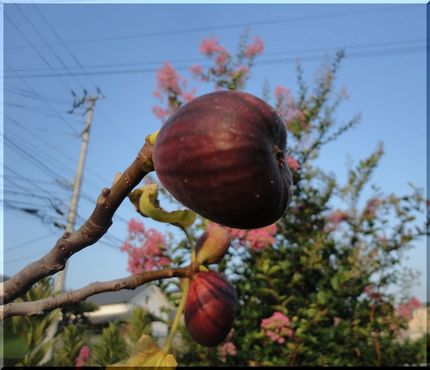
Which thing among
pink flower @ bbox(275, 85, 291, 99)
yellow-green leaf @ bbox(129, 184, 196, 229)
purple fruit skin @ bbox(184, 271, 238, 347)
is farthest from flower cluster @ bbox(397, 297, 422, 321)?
yellow-green leaf @ bbox(129, 184, 196, 229)

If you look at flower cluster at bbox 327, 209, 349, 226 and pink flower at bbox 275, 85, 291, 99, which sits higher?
pink flower at bbox 275, 85, 291, 99

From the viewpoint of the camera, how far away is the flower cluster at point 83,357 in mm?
2198

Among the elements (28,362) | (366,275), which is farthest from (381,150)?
(28,362)

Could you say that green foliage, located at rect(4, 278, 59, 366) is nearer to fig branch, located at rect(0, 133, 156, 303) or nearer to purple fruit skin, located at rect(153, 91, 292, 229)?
fig branch, located at rect(0, 133, 156, 303)

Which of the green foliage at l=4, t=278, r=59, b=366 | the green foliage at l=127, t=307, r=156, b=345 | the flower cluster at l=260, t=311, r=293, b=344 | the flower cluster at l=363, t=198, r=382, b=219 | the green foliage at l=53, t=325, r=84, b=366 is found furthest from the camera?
the flower cluster at l=363, t=198, r=382, b=219

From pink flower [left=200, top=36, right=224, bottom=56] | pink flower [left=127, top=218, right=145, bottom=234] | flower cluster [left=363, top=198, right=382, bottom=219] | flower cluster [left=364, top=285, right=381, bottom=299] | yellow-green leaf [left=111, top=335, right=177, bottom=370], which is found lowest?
yellow-green leaf [left=111, top=335, right=177, bottom=370]

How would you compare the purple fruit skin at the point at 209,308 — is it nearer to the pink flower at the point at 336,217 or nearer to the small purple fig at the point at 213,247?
the small purple fig at the point at 213,247

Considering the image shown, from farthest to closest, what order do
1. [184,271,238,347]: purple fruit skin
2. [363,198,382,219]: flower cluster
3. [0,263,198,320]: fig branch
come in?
[363,198,382,219]: flower cluster → [184,271,238,347]: purple fruit skin → [0,263,198,320]: fig branch

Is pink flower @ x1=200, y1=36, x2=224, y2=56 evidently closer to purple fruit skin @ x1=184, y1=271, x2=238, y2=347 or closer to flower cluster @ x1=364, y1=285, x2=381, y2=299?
flower cluster @ x1=364, y1=285, x2=381, y2=299

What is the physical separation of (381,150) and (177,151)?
3.26 m

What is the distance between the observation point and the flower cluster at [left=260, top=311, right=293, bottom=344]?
8.66 feet

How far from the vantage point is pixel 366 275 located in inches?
121

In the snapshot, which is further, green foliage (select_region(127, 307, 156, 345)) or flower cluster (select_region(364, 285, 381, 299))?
flower cluster (select_region(364, 285, 381, 299))

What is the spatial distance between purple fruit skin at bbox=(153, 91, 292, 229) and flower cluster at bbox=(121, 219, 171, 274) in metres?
2.24
